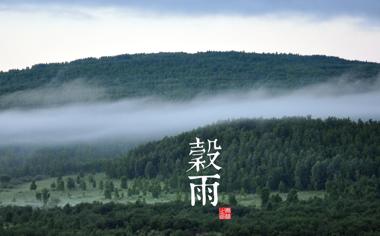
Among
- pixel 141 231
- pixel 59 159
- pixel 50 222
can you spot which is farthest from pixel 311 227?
pixel 59 159

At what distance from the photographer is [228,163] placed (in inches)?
6289

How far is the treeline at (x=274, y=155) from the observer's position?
498 feet

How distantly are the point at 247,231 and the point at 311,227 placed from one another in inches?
209

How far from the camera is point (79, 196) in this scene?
156 metres

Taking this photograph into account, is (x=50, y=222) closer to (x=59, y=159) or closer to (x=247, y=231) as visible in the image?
(x=247, y=231)

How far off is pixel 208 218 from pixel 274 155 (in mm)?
30651

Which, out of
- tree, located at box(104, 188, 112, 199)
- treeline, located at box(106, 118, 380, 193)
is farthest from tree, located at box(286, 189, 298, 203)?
tree, located at box(104, 188, 112, 199)

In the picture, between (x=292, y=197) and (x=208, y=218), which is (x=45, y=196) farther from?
(x=208, y=218)

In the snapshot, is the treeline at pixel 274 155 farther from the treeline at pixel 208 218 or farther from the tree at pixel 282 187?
the treeline at pixel 208 218

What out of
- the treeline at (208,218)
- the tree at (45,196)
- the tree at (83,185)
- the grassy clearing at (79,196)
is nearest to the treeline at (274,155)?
the grassy clearing at (79,196)

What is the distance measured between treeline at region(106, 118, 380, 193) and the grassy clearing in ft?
9.26

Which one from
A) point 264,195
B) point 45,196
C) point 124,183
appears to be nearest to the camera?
point 264,195

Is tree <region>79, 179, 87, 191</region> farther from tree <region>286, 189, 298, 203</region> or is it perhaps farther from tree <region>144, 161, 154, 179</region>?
tree <region>286, 189, 298, 203</region>

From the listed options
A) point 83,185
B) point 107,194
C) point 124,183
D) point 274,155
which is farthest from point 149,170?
point 107,194
